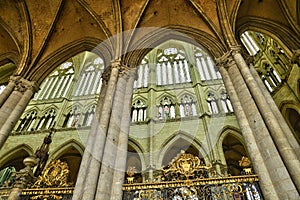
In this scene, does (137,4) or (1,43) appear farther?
(1,43)

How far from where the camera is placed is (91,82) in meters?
18.1

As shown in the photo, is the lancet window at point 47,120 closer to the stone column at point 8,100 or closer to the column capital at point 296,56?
the stone column at point 8,100

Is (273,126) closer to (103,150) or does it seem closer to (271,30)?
(103,150)

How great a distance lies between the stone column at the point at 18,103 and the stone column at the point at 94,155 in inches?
113

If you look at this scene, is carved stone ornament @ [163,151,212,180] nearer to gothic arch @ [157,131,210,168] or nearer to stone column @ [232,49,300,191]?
stone column @ [232,49,300,191]

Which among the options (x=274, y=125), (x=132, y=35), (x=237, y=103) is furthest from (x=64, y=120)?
(x=274, y=125)

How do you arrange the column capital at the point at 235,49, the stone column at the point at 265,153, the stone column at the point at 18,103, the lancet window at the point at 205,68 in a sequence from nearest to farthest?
1. the stone column at the point at 265,153
2. the stone column at the point at 18,103
3. the column capital at the point at 235,49
4. the lancet window at the point at 205,68

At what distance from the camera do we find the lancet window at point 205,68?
1677cm

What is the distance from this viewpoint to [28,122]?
1598cm

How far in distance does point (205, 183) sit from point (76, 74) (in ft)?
49.2

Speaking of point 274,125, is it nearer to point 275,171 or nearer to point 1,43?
point 275,171

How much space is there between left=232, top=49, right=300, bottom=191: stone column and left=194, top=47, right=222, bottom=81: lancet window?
9.53m

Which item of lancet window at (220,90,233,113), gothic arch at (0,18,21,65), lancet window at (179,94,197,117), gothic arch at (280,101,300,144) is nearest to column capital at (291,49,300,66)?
gothic arch at (280,101,300,144)

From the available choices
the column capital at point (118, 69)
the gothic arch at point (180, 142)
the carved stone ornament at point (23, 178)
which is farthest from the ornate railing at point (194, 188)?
the gothic arch at point (180, 142)
